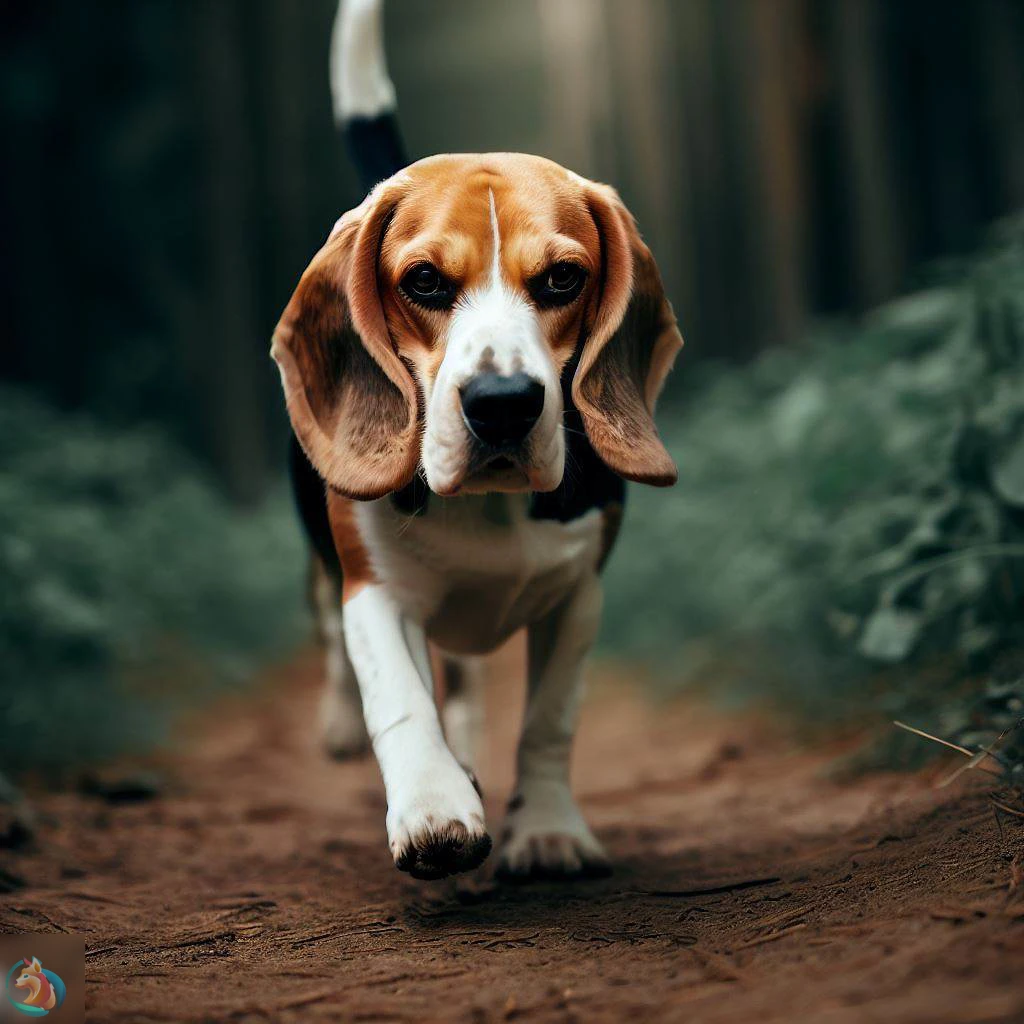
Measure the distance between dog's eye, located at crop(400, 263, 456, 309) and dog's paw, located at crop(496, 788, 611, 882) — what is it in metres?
1.17

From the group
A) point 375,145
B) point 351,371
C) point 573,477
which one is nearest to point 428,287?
point 351,371

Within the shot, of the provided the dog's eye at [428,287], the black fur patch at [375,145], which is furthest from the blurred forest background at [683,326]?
the black fur patch at [375,145]

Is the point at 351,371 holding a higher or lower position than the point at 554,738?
higher

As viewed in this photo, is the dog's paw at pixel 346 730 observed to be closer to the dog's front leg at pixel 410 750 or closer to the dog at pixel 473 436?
the dog at pixel 473 436

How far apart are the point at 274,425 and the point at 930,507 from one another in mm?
11330

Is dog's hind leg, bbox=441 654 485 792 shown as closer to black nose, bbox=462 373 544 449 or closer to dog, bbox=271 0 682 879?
dog, bbox=271 0 682 879

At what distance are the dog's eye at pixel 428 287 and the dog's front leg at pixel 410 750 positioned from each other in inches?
23.9

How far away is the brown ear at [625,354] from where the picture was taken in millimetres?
2357

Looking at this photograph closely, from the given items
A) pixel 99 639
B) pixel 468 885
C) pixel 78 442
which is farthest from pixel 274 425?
pixel 468 885

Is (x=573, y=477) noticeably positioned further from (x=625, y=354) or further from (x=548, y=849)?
(x=548, y=849)

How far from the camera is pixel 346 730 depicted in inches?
147

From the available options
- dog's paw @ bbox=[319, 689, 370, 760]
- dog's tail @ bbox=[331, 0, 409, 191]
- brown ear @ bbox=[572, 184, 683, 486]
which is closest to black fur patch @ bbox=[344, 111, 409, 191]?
dog's tail @ bbox=[331, 0, 409, 191]

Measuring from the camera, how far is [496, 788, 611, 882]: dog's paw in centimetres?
255

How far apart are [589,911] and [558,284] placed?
1.25 meters
